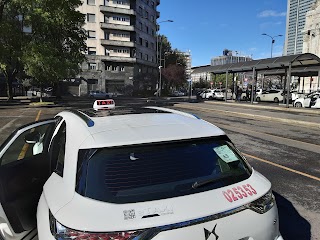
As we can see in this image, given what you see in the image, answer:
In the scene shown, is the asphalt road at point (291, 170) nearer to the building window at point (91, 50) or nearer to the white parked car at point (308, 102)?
the white parked car at point (308, 102)

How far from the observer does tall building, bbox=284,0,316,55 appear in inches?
2584

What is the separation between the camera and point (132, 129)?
2410 mm

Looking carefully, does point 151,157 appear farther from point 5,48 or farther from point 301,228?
point 5,48

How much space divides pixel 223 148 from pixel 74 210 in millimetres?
1313

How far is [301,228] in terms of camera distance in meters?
3.67

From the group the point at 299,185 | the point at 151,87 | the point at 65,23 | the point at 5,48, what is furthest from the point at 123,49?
the point at 299,185

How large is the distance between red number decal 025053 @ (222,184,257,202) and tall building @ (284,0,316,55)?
69790 mm

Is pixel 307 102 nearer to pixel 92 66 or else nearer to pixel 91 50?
pixel 92 66

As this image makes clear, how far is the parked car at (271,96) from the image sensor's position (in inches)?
1485

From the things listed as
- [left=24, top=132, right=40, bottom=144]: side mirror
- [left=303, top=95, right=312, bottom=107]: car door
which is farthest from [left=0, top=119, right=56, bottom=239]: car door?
[left=303, top=95, right=312, bottom=107]: car door

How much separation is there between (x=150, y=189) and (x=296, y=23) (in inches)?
2950

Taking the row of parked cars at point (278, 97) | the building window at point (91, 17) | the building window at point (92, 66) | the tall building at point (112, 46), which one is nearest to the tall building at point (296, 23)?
the row of parked cars at point (278, 97)

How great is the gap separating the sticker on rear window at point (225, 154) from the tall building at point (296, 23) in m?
69.5

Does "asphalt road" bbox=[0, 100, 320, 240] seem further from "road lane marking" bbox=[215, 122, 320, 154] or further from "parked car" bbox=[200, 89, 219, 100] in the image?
"parked car" bbox=[200, 89, 219, 100]
